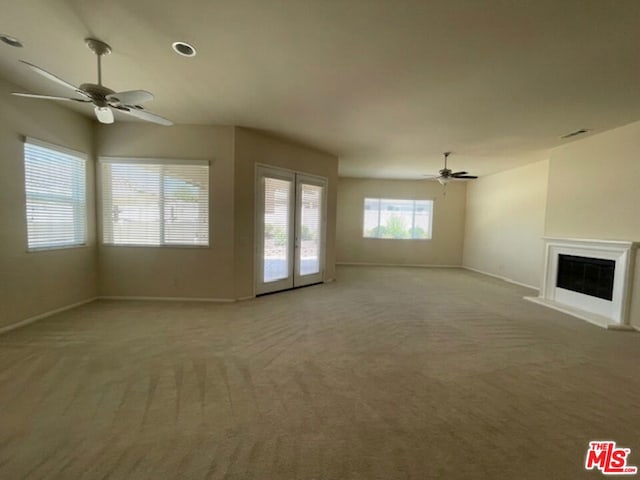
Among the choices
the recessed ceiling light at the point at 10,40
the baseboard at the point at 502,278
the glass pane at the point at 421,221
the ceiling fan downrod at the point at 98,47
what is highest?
the recessed ceiling light at the point at 10,40

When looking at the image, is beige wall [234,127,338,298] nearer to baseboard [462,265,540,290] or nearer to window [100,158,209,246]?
window [100,158,209,246]

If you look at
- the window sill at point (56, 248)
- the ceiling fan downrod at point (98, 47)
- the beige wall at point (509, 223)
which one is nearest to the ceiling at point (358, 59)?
the ceiling fan downrod at point (98, 47)

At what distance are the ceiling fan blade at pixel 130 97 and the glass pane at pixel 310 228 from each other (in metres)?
3.54

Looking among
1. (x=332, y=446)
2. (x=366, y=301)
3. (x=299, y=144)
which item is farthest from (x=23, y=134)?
(x=366, y=301)

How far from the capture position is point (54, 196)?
4062 mm

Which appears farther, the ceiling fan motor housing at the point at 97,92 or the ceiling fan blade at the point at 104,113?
the ceiling fan blade at the point at 104,113

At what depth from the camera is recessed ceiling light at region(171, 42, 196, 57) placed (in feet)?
8.25

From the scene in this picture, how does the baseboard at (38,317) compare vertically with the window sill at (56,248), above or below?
below

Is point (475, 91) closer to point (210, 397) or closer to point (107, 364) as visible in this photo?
point (210, 397)

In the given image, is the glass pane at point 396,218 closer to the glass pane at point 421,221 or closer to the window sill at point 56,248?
the glass pane at point 421,221

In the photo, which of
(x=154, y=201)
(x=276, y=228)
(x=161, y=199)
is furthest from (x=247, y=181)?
(x=154, y=201)

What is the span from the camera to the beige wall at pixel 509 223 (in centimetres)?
658

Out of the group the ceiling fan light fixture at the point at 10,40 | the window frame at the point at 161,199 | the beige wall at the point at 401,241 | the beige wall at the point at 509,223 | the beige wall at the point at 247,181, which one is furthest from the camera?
the beige wall at the point at 401,241

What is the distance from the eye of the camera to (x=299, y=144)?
225 inches
